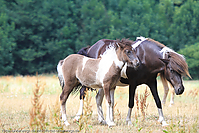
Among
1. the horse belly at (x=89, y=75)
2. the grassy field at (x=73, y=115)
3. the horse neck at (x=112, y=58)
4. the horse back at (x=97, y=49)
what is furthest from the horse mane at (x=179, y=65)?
the horse back at (x=97, y=49)

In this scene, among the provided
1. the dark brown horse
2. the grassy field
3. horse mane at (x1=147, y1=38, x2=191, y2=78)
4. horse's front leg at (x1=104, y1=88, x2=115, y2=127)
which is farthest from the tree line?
horse's front leg at (x1=104, y1=88, x2=115, y2=127)

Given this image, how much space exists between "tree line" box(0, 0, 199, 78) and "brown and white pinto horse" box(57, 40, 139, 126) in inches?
755

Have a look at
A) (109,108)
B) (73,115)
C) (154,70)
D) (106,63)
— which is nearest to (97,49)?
(106,63)

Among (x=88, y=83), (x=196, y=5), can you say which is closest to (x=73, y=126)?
(x=88, y=83)

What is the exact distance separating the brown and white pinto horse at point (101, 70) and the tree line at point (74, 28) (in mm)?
19181

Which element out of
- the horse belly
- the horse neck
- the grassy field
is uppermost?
the horse neck

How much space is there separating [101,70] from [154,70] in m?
1.53

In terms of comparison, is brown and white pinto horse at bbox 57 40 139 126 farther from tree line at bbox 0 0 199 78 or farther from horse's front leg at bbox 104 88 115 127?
tree line at bbox 0 0 199 78

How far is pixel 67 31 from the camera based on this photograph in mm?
26719

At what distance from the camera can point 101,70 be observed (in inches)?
224

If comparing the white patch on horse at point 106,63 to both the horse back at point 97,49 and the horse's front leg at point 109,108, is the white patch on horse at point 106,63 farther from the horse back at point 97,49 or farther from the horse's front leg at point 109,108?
the horse back at point 97,49

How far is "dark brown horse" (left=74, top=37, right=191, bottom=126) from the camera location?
6.06 m

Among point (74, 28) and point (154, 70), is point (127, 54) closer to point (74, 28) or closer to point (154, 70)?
point (154, 70)

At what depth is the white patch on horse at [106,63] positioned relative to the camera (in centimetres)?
559
